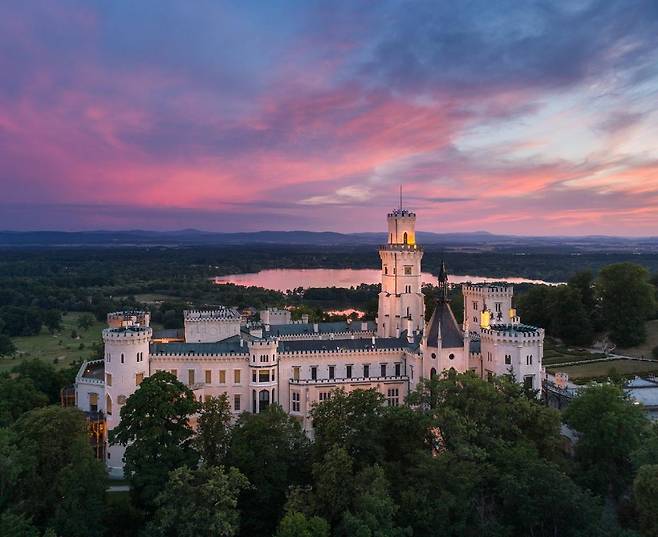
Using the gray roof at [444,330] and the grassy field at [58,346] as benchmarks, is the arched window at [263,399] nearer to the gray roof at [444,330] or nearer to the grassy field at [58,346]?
the gray roof at [444,330]

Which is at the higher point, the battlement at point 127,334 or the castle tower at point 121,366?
the battlement at point 127,334

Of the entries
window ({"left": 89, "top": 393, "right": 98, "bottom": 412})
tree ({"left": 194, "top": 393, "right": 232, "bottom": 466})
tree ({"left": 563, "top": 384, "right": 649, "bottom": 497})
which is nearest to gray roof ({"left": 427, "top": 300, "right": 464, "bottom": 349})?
tree ({"left": 563, "top": 384, "right": 649, "bottom": 497})

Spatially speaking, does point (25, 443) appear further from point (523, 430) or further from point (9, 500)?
point (523, 430)

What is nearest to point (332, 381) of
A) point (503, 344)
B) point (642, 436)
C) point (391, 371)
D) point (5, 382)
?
point (391, 371)

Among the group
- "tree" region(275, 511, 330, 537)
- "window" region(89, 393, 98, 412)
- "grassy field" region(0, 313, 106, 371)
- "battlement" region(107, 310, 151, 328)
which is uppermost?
"battlement" region(107, 310, 151, 328)

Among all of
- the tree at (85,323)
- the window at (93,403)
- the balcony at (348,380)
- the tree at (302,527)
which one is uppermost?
the balcony at (348,380)

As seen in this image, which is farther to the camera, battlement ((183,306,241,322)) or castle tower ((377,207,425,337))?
castle tower ((377,207,425,337))

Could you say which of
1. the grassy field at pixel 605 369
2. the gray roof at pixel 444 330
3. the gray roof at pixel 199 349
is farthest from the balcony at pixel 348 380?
the grassy field at pixel 605 369

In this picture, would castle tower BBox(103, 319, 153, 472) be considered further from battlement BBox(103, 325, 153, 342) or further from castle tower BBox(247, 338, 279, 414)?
castle tower BBox(247, 338, 279, 414)
